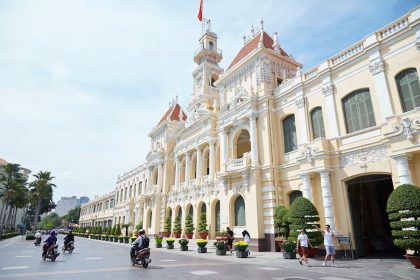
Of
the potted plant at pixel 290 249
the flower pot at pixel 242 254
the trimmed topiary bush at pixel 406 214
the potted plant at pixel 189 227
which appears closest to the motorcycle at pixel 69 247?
the flower pot at pixel 242 254

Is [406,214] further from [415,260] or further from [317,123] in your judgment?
[317,123]

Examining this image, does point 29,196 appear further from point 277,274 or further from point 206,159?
point 277,274

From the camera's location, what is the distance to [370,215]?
18703 millimetres

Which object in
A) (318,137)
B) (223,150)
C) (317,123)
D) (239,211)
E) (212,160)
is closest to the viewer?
(318,137)

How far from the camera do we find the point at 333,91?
1755cm

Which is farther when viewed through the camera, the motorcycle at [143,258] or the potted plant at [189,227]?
the potted plant at [189,227]

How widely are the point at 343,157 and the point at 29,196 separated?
59537mm

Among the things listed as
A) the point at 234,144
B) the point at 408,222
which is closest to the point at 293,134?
the point at 234,144

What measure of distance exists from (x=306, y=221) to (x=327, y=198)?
2006 millimetres

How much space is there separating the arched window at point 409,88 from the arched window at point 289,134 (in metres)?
7.22

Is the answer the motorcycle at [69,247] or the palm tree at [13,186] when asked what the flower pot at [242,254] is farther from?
the palm tree at [13,186]

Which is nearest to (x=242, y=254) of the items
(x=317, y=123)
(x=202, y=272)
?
(x=202, y=272)

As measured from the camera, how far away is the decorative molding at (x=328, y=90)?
17.5m

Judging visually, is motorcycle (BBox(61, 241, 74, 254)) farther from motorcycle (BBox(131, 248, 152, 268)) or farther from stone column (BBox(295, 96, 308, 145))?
stone column (BBox(295, 96, 308, 145))
